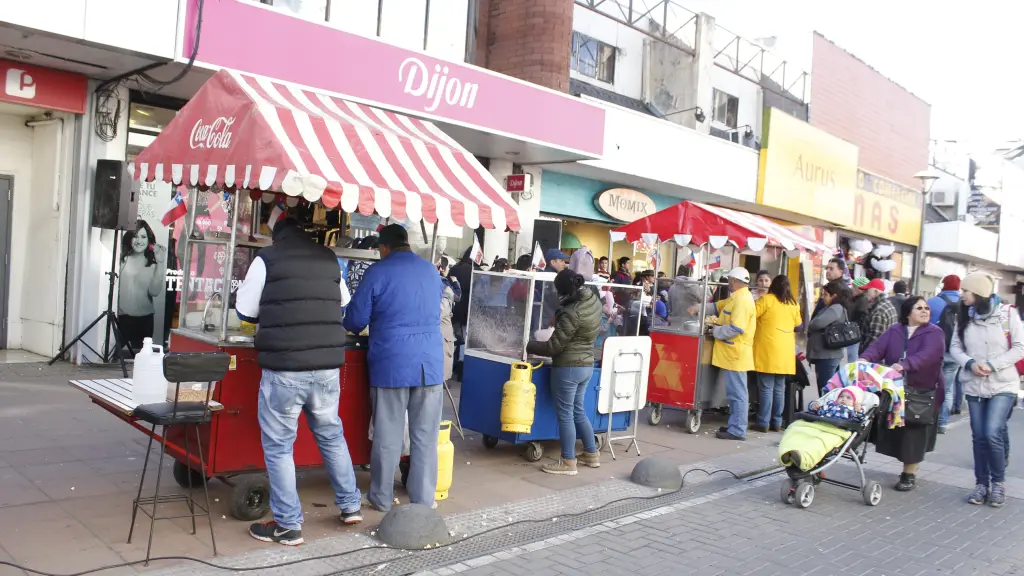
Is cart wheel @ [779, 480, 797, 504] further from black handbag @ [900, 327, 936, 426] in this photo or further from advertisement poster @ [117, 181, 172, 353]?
advertisement poster @ [117, 181, 172, 353]

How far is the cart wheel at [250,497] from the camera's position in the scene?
5.00m

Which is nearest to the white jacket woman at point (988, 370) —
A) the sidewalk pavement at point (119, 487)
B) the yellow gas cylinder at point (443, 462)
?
the sidewalk pavement at point (119, 487)

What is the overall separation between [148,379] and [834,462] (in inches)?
207

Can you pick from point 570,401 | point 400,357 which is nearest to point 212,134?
point 400,357

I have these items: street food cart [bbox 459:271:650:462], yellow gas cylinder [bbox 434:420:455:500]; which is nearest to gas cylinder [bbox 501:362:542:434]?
street food cart [bbox 459:271:650:462]

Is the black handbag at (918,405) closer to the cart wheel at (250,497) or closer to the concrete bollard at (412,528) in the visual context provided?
the concrete bollard at (412,528)

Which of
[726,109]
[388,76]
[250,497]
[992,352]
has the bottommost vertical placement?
[250,497]

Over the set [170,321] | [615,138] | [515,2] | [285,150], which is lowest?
[170,321]

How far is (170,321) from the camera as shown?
1093 centimetres

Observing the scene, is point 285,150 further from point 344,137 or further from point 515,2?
point 515,2

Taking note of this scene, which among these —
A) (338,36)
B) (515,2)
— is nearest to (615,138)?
(515,2)

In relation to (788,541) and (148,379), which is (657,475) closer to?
(788,541)

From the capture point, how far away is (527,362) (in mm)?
6988

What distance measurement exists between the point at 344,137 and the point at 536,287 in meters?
2.86
